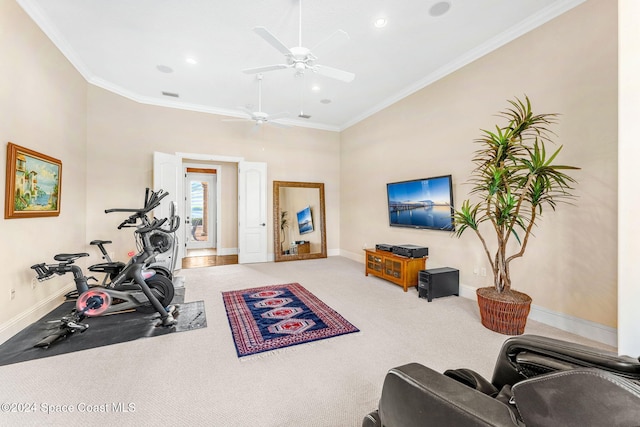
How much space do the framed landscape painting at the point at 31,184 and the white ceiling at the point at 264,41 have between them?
62.5 inches

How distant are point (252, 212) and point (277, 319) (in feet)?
11.9

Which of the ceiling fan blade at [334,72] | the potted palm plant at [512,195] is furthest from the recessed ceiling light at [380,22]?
the potted palm plant at [512,195]

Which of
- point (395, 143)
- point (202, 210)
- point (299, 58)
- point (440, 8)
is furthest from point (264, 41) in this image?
point (202, 210)

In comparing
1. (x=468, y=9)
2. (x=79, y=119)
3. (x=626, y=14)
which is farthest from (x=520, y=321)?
(x=79, y=119)

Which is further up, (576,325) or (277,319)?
(576,325)

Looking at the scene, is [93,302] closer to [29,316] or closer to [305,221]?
[29,316]

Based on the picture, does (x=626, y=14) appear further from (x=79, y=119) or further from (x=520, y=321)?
(x=79, y=119)

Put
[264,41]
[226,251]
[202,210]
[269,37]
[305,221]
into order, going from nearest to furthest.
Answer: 1. [269,37]
2. [264,41]
3. [305,221]
4. [226,251]
5. [202,210]

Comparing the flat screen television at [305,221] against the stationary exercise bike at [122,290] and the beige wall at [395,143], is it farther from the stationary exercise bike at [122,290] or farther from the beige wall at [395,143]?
the stationary exercise bike at [122,290]

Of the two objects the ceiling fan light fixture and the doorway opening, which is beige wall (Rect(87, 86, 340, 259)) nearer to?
the doorway opening

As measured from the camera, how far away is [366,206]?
6137 mm

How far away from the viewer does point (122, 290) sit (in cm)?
303

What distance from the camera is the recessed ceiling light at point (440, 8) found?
2.81 metres

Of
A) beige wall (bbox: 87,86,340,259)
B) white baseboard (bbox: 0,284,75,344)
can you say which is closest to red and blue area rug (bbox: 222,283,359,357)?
white baseboard (bbox: 0,284,75,344)
